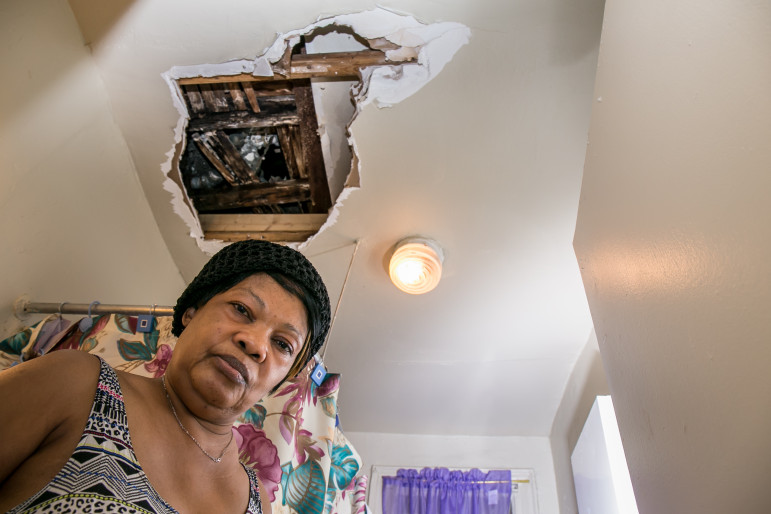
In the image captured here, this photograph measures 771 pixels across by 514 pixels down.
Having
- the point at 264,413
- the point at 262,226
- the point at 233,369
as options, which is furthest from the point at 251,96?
the point at 233,369

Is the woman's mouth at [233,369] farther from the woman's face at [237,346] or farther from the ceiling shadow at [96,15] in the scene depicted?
the ceiling shadow at [96,15]

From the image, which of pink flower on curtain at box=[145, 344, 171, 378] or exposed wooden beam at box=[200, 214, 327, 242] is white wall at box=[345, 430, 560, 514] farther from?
pink flower on curtain at box=[145, 344, 171, 378]

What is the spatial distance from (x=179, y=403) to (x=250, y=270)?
0.84ft

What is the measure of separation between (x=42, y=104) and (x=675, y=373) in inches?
61.9

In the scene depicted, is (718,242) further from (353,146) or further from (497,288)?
(497,288)

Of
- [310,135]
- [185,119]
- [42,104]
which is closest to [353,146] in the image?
[310,135]

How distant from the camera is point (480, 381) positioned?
2.27 metres

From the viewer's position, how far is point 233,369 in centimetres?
89

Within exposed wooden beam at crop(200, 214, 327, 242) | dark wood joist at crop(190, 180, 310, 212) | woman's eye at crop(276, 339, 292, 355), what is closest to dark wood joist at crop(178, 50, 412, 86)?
dark wood joist at crop(190, 180, 310, 212)

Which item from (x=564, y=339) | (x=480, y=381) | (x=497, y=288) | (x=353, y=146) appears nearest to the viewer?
(x=353, y=146)

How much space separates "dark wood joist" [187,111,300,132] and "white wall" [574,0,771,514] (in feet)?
3.03

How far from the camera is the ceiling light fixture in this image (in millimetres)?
1758

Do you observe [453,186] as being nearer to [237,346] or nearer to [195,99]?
[195,99]

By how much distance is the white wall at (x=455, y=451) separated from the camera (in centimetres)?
238
